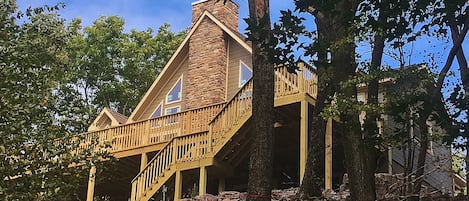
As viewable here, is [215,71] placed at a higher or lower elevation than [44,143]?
higher

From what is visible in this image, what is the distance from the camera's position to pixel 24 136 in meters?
10.6

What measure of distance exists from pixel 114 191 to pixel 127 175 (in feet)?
4.52

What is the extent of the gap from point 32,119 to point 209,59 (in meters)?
8.64

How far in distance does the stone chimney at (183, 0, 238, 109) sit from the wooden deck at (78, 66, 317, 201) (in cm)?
166

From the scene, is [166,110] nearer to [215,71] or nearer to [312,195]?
[215,71]

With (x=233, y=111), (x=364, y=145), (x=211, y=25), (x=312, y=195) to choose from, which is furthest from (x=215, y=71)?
(x=364, y=145)

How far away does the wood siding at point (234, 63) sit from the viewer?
18.5m

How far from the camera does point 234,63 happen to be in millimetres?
18781

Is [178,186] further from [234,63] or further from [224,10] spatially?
[224,10]

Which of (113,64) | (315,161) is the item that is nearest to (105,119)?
(113,64)

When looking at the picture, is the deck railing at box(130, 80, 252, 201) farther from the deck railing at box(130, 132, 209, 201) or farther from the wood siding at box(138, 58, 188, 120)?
the wood siding at box(138, 58, 188, 120)

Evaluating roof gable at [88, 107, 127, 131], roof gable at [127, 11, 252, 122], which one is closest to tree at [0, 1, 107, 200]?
roof gable at [127, 11, 252, 122]

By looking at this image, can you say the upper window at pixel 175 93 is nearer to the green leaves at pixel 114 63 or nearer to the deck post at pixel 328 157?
the deck post at pixel 328 157

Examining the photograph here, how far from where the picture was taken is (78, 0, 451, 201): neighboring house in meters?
14.7
